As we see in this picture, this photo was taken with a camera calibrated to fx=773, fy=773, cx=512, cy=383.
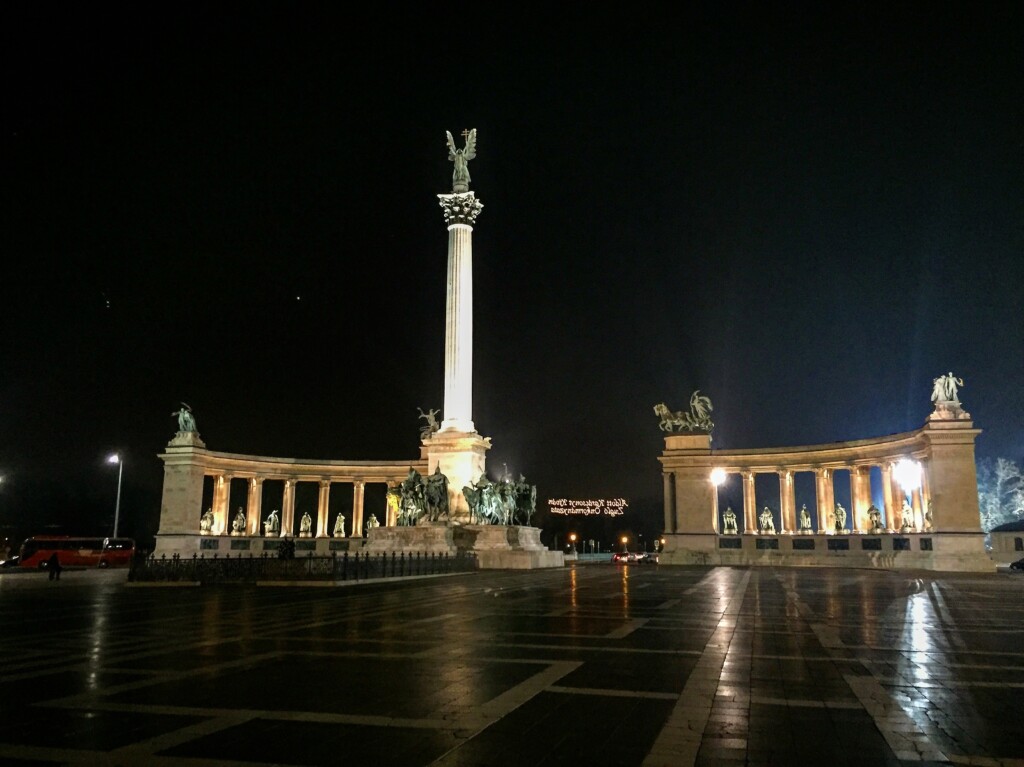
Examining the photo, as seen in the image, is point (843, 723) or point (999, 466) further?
point (999, 466)

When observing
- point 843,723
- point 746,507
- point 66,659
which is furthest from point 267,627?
point 746,507

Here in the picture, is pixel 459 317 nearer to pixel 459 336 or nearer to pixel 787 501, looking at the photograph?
pixel 459 336

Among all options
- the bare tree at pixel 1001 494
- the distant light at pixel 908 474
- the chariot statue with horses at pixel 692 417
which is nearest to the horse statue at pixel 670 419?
the chariot statue with horses at pixel 692 417

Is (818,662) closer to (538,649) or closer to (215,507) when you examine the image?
(538,649)

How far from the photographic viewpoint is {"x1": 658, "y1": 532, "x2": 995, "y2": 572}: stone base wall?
2292 inches

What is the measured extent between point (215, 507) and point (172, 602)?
200 feet

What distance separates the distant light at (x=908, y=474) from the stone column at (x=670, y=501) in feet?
65.3

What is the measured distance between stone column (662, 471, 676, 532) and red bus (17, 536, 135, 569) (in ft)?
158

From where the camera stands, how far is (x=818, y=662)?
12.9 m

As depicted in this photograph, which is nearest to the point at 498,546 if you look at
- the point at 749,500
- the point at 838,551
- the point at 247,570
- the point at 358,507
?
the point at 247,570

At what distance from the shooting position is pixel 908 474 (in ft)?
224

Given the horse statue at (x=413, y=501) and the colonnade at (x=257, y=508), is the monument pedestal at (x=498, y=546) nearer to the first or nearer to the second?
the horse statue at (x=413, y=501)

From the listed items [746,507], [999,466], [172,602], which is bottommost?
[172,602]

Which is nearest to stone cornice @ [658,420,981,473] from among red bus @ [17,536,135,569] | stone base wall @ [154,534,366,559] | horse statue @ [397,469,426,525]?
horse statue @ [397,469,426,525]
